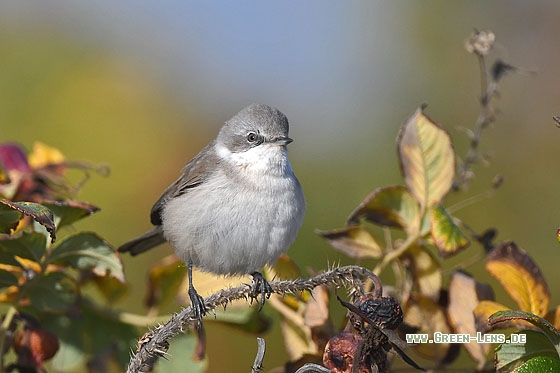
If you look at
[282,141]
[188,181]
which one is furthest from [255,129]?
[188,181]

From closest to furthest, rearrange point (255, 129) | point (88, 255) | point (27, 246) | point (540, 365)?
point (540, 365)
point (27, 246)
point (88, 255)
point (255, 129)

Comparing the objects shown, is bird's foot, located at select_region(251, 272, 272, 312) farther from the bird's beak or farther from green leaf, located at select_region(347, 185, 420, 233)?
the bird's beak

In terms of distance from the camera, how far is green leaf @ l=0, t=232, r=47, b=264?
6.81ft

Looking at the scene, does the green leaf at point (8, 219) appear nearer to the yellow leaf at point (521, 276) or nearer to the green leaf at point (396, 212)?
the green leaf at point (396, 212)

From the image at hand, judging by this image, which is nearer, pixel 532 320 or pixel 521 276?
pixel 532 320

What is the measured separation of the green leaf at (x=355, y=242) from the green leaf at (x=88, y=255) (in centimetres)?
64

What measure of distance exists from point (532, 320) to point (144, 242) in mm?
2336

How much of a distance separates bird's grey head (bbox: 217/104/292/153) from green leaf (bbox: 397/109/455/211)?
49.1 inches

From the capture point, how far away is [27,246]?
2088 millimetres

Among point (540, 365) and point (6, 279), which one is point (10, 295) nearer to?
point (6, 279)

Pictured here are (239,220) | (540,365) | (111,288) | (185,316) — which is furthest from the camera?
(239,220)

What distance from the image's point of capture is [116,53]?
16.2ft

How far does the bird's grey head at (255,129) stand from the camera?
3.52 meters

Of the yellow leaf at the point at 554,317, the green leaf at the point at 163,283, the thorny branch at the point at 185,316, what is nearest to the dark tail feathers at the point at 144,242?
the green leaf at the point at 163,283
